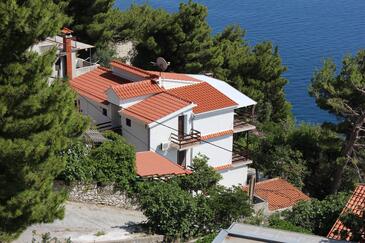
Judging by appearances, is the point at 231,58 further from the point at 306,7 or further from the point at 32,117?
the point at 306,7

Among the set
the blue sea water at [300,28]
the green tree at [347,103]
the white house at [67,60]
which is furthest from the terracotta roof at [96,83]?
the blue sea water at [300,28]

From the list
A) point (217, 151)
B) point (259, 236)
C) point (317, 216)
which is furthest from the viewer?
point (217, 151)

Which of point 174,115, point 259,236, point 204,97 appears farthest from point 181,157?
point 259,236

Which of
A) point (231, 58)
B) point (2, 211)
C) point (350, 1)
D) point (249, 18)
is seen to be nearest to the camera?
point (2, 211)

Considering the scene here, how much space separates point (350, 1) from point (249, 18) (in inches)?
947

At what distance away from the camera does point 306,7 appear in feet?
292

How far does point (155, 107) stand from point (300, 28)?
5262 centimetres

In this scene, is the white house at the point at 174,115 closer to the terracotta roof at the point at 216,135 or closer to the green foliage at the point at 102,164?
the terracotta roof at the point at 216,135

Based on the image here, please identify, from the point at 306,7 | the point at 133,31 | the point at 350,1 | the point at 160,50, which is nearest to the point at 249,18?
the point at 306,7

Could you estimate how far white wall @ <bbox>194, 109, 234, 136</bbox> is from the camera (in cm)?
2638

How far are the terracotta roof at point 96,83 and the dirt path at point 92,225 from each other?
9851 mm

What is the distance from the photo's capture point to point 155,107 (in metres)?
25.9

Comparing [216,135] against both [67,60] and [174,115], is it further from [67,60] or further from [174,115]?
[67,60]

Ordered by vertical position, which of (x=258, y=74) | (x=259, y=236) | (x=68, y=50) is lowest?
(x=258, y=74)
